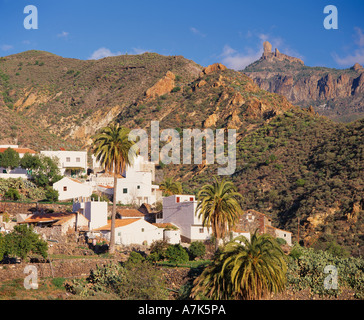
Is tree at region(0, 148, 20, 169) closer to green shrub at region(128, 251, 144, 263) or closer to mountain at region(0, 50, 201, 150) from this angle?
green shrub at region(128, 251, 144, 263)

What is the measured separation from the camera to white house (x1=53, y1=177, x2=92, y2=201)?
66.8m

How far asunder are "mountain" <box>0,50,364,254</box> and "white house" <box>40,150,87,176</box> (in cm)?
1375

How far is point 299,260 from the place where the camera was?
156 feet

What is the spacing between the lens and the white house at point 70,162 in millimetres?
77938

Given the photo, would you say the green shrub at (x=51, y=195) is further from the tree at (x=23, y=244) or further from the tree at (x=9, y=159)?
the tree at (x=23, y=244)

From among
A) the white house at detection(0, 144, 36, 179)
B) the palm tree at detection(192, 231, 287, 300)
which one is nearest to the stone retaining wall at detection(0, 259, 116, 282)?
the palm tree at detection(192, 231, 287, 300)

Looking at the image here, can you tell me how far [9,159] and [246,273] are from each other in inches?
1756

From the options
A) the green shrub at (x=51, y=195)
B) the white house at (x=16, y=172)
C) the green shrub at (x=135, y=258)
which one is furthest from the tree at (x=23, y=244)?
the white house at (x=16, y=172)

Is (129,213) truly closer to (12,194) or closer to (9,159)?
(12,194)

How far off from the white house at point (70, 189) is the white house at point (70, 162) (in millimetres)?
10541

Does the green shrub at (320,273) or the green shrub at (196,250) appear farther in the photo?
the green shrub at (196,250)

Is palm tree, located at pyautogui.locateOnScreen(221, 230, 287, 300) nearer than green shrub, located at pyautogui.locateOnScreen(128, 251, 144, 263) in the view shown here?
Yes
